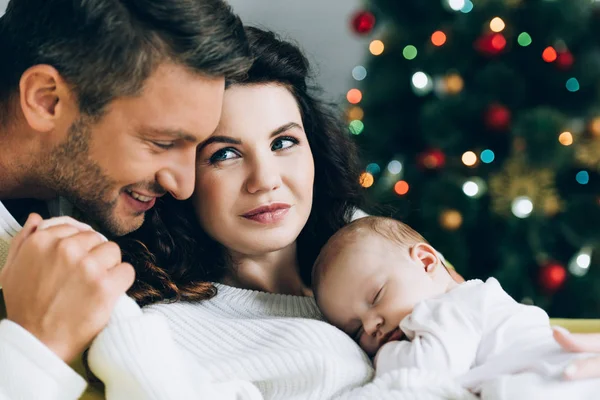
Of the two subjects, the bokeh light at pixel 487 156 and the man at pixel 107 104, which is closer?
the man at pixel 107 104

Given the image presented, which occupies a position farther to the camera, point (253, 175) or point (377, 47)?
point (377, 47)

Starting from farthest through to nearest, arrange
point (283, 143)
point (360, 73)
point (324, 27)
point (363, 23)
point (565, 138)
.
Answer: point (324, 27) → point (360, 73) → point (363, 23) → point (565, 138) → point (283, 143)

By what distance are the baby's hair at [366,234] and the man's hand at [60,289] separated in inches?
19.6

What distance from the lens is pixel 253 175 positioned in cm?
148

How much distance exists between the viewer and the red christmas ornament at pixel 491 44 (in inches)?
106

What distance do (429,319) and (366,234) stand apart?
0.26m

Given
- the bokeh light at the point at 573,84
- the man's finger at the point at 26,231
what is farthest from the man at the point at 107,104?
the bokeh light at the point at 573,84

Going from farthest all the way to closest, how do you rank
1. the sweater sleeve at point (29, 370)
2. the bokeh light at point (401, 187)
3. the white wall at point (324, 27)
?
the white wall at point (324, 27) < the bokeh light at point (401, 187) < the sweater sleeve at point (29, 370)

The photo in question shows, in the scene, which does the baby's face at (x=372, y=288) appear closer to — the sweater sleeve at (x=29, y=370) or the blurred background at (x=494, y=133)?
Result: the sweater sleeve at (x=29, y=370)

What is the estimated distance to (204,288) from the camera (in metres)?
1.53

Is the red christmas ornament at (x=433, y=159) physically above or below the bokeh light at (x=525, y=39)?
below

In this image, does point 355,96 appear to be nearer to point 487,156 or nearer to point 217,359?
point 487,156

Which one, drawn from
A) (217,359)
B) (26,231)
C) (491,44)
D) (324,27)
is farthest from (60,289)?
(324,27)

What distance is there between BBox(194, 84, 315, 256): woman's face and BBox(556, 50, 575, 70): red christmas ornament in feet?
5.09
